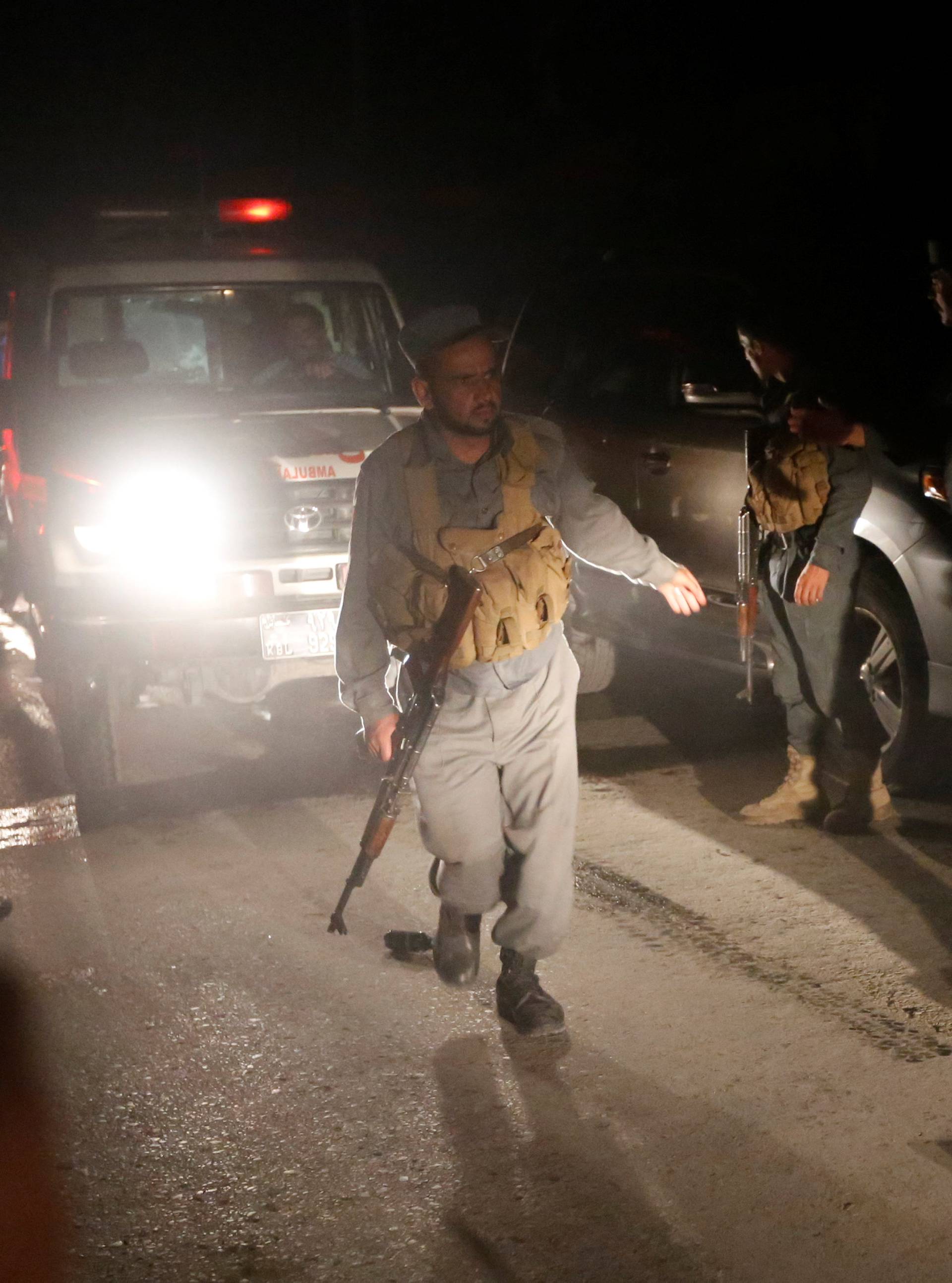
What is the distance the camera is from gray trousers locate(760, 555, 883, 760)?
532cm

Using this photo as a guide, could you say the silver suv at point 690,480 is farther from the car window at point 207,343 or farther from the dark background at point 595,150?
the car window at point 207,343

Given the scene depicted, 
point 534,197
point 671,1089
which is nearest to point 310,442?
point 671,1089

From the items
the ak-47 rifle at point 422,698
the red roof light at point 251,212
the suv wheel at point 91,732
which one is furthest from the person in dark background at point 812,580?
the red roof light at point 251,212

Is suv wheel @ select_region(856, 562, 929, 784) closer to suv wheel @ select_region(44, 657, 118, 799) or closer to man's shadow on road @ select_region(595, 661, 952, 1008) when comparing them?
man's shadow on road @ select_region(595, 661, 952, 1008)

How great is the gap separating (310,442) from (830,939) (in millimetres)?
3187

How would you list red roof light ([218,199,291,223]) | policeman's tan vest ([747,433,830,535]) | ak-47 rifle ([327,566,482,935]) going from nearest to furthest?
ak-47 rifle ([327,566,482,935]) → policeman's tan vest ([747,433,830,535]) → red roof light ([218,199,291,223])

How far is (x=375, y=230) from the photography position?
10.5 meters

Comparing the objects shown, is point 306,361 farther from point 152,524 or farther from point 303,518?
point 152,524

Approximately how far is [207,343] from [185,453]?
3.20 ft

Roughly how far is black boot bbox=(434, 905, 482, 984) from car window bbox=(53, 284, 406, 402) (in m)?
3.61

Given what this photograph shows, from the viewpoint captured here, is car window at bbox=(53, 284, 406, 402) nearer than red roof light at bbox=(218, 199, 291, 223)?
Yes

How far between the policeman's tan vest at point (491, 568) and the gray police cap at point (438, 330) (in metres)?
0.22

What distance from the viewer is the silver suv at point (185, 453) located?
6461 millimetres

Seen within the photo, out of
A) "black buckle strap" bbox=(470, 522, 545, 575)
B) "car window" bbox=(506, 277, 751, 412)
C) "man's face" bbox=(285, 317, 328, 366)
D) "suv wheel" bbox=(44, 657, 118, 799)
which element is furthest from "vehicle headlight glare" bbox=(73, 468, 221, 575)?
"black buckle strap" bbox=(470, 522, 545, 575)
